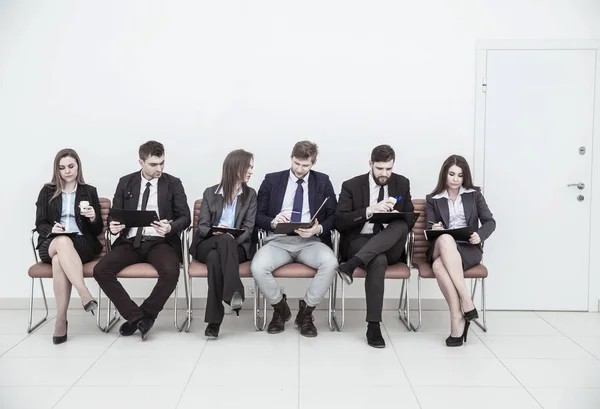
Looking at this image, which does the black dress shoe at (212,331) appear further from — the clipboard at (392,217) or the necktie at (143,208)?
the clipboard at (392,217)

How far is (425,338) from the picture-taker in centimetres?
413

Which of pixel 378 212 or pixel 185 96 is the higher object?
pixel 185 96

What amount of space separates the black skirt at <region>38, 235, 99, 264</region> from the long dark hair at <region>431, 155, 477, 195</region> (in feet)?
7.90

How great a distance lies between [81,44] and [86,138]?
2.35 ft

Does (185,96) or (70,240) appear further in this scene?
(185,96)

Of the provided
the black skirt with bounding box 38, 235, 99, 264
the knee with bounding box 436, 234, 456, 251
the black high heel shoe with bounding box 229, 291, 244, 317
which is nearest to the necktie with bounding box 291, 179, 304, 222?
the black high heel shoe with bounding box 229, 291, 244, 317

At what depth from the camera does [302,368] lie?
11.6 ft

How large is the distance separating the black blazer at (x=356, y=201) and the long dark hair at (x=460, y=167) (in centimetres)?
24

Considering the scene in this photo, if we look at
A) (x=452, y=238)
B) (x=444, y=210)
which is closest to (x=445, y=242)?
(x=452, y=238)

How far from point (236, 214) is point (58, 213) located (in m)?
1.21

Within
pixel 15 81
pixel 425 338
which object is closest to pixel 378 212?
pixel 425 338

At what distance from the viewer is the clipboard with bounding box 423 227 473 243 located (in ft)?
13.5

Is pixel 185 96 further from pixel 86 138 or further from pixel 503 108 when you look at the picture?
pixel 503 108

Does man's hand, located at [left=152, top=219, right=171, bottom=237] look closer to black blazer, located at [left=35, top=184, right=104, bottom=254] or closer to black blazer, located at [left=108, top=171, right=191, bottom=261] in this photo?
black blazer, located at [left=108, top=171, right=191, bottom=261]
